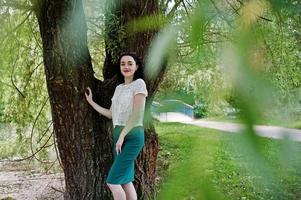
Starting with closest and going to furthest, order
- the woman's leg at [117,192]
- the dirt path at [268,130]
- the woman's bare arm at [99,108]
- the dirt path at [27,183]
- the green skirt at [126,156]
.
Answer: the dirt path at [268,130] → the green skirt at [126,156] → the woman's leg at [117,192] → the woman's bare arm at [99,108] → the dirt path at [27,183]

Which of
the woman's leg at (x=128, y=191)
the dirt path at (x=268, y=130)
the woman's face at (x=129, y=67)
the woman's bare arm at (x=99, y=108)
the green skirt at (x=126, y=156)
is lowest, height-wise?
the woman's leg at (x=128, y=191)

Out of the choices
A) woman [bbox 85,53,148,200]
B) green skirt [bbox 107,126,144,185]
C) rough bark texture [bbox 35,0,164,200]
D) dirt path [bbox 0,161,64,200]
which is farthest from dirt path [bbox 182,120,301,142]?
dirt path [bbox 0,161,64,200]

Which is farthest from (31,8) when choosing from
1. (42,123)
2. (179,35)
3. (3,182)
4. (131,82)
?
(3,182)

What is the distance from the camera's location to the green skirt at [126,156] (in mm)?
1863

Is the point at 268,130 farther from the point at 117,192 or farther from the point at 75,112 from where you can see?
the point at 75,112

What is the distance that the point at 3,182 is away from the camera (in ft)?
16.2

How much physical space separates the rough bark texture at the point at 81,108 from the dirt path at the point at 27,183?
1.77 meters

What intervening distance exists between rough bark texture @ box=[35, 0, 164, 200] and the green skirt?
0.16 meters

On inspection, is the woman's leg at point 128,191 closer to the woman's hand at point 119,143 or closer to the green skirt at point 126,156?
the green skirt at point 126,156

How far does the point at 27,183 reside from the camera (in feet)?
→ 15.9

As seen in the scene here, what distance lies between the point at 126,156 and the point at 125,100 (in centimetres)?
28

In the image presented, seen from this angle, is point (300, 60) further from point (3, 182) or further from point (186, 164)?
point (3, 182)

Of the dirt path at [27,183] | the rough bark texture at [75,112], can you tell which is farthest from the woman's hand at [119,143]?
the dirt path at [27,183]

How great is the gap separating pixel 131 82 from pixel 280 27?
1.45m
